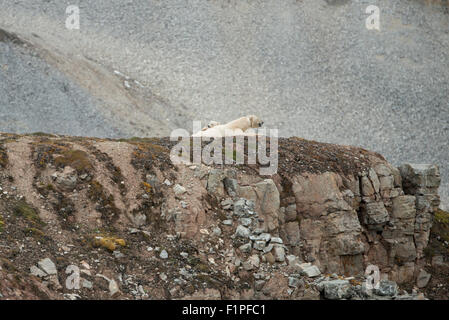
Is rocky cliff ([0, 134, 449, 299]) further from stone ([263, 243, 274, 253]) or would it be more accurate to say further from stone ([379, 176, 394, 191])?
stone ([379, 176, 394, 191])

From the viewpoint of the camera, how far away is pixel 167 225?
64.4ft

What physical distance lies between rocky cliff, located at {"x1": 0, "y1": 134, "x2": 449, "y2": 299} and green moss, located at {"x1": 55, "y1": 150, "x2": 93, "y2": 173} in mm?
37

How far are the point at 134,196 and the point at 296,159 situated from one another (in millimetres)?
9429

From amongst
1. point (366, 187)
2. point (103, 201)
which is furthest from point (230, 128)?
point (103, 201)

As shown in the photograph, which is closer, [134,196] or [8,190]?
[8,190]

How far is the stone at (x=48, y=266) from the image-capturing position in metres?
15.2

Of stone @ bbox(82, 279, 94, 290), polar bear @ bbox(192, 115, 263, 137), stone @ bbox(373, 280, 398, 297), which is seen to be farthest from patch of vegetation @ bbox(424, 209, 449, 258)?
stone @ bbox(82, 279, 94, 290)

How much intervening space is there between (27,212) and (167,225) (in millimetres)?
4941

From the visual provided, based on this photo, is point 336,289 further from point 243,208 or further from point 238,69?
point 238,69

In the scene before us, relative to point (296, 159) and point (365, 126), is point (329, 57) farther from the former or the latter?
point (296, 159)

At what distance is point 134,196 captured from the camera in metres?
19.8

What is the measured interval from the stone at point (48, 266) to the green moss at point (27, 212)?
2.02 metres

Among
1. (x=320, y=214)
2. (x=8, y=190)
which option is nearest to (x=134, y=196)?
(x=8, y=190)

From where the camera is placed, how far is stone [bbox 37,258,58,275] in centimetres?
1522
